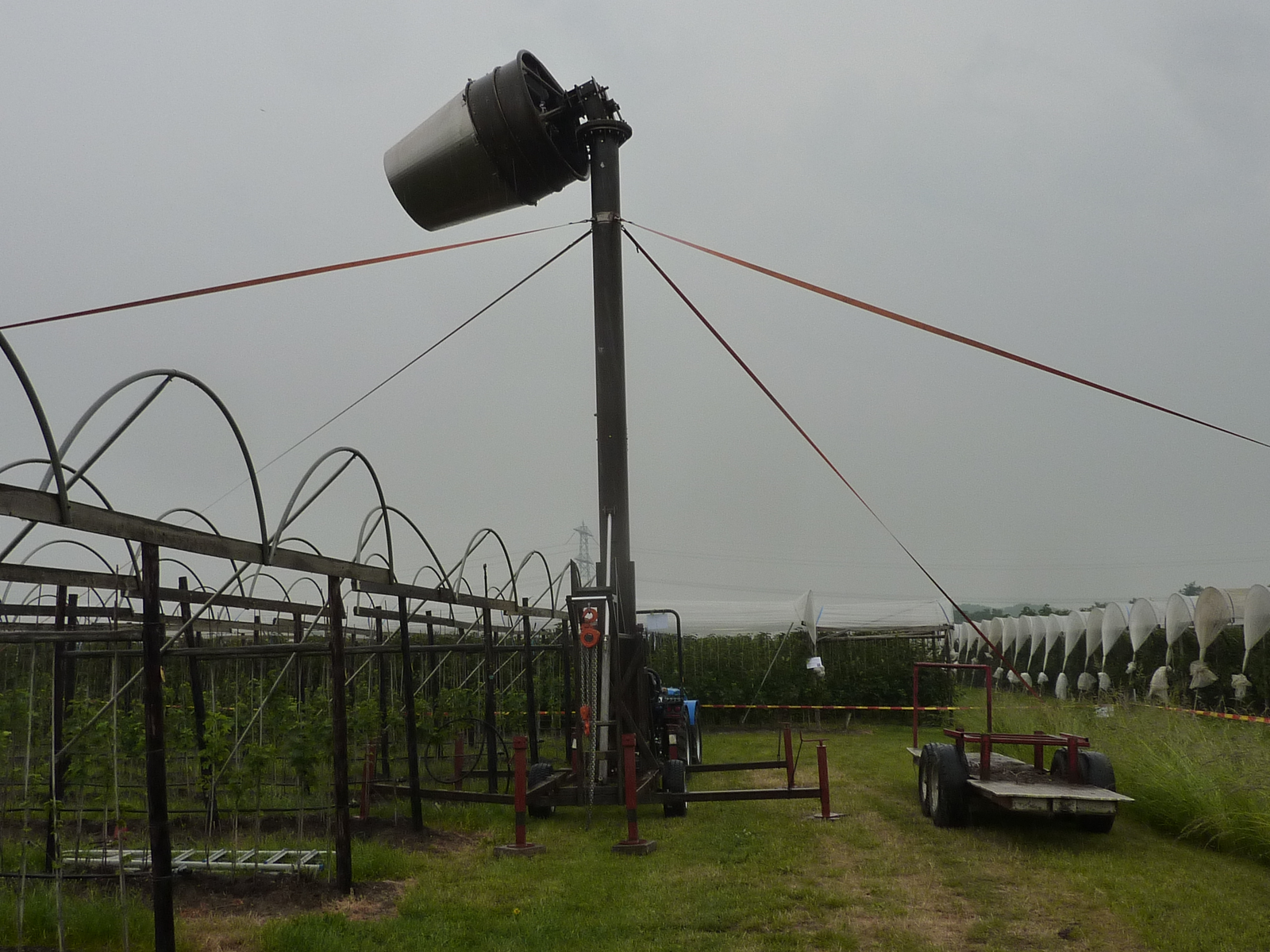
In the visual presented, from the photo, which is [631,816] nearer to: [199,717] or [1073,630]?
[199,717]

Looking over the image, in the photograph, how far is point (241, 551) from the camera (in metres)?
6.22

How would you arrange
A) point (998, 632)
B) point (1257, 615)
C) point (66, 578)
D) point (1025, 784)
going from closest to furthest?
point (66, 578)
point (1025, 784)
point (1257, 615)
point (998, 632)

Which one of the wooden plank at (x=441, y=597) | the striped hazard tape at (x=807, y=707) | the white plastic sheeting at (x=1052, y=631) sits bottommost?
the striped hazard tape at (x=807, y=707)

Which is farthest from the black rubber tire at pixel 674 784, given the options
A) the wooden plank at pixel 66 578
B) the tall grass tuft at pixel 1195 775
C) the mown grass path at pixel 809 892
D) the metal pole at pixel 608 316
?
the wooden plank at pixel 66 578

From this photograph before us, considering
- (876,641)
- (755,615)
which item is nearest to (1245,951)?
(876,641)

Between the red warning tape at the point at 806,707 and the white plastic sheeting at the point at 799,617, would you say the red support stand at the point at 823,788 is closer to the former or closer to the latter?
the red warning tape at the point at 806,707

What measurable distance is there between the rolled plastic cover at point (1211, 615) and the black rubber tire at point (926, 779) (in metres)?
10.1

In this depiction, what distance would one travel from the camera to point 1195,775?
943cm

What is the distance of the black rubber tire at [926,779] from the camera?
995 cm

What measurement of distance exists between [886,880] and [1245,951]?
232 cm

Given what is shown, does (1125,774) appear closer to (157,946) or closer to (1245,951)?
(1245,951)

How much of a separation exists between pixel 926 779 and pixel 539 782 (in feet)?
12.7

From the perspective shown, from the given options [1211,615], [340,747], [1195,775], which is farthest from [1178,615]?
[340,747]

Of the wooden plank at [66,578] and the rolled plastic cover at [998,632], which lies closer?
the wooden plank at [66,578]
